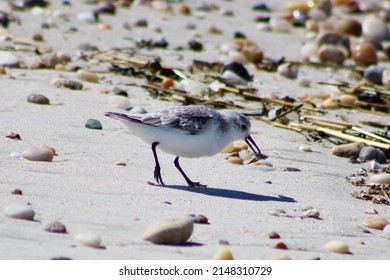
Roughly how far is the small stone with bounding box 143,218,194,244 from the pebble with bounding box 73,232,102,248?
0.97ft

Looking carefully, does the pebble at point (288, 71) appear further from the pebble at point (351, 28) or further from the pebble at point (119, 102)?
the pebble at point (351, 28)

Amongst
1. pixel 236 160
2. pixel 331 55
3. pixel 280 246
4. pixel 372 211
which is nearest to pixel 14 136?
pixel 236 160

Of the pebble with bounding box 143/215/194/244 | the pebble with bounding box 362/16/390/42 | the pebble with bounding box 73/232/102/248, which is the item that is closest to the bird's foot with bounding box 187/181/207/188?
the pebble with bounding box 143/215/194/244

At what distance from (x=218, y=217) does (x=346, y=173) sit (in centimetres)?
179

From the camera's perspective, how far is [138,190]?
541cm

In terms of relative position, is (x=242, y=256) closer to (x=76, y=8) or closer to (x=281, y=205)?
(x=281, y=205)

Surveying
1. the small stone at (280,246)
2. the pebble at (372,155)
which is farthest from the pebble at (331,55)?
the small stone at (280,246)

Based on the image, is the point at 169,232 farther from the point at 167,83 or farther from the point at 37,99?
the point at 167,83

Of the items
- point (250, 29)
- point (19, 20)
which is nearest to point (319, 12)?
point (250, 29)

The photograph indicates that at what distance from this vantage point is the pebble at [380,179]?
6.10 metres

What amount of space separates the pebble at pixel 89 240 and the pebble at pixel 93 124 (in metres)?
2.66

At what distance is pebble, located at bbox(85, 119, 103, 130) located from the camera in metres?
6.84

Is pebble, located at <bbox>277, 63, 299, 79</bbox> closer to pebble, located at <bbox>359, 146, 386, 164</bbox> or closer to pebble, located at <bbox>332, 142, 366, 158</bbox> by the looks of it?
pebble, located at <bbox>332, 142, 366, 158</bbox>

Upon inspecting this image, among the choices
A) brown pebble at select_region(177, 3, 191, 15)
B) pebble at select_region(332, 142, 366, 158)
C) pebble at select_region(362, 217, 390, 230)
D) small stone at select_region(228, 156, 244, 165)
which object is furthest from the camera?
brown pebble at select_region(177, 3, 191, 15)
